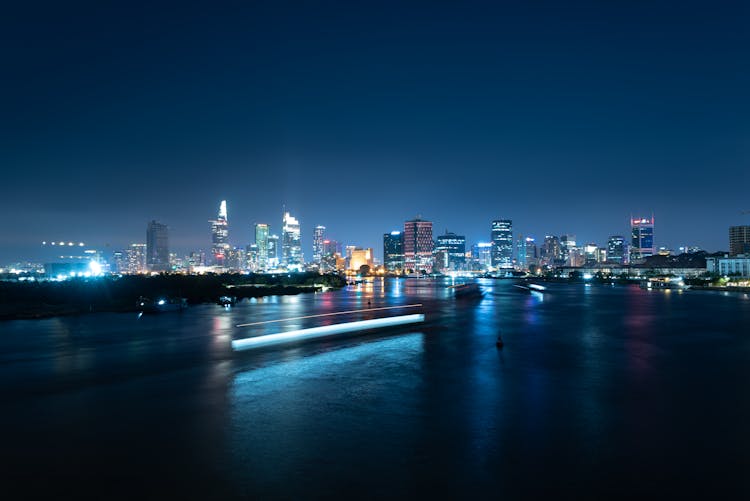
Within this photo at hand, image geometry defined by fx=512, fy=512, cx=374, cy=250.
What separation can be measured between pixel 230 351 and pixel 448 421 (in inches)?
641

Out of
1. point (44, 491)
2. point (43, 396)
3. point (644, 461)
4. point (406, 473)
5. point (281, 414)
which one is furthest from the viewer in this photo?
point (43, 396)

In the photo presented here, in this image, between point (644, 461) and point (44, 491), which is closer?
point (44, 491)

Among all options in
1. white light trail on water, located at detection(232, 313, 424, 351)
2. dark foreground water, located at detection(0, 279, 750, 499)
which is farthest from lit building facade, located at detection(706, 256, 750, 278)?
dark foreground water, located at detection(0, 279, 750, 499)

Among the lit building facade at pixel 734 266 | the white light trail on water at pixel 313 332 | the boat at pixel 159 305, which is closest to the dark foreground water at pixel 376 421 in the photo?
the white light trail on water at pixel 313 332

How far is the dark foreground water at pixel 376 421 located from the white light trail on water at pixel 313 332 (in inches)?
46.6

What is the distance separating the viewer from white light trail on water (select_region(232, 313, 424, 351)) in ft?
93.4

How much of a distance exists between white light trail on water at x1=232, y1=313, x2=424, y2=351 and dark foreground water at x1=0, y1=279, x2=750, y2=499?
3.88ft

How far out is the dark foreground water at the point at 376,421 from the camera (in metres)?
9.88

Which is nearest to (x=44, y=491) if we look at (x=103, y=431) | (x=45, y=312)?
(x=103, y=431)

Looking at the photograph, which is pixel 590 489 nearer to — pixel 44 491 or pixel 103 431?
pixel 44 491

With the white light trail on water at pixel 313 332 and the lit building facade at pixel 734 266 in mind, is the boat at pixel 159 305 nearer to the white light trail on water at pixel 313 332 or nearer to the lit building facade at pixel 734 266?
the white light trail on water at pixel 313 332

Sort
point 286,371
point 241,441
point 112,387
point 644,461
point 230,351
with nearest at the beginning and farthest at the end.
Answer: point 644,461 → point 241,441 → point 112,387 → point 286,371 → point 230,351

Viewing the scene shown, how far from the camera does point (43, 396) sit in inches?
677

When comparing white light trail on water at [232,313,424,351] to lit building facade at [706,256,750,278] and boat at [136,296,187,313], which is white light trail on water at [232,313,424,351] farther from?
lit building facade at [706,256,750,278]
